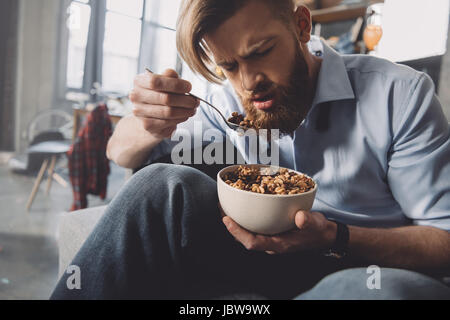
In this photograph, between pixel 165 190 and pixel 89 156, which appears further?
pixel 89 156

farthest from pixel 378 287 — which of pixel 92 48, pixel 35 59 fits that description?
pixel 92 48

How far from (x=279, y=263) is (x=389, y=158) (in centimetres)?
38

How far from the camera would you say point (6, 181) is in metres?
3.18

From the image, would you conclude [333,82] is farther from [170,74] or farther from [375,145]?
[170,74]

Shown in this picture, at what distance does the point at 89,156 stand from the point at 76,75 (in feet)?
11.1

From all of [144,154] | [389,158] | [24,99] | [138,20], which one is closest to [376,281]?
[389,158]

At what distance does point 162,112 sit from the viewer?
0.72 m

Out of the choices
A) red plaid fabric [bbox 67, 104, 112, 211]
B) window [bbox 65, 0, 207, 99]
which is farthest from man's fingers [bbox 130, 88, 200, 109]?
window [bbox 65, 0, 207, 99]

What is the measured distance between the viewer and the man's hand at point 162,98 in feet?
2.26

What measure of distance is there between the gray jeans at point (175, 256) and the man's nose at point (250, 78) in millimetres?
275

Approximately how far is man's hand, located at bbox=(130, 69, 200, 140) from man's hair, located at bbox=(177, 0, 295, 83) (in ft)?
0.58
